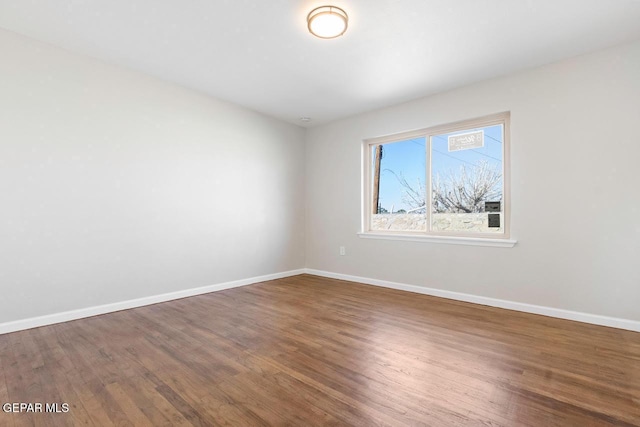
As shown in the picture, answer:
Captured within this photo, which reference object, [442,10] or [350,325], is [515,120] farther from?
[350,325]

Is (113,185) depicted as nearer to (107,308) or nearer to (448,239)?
(107,308)

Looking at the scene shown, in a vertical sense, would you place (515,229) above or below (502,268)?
above

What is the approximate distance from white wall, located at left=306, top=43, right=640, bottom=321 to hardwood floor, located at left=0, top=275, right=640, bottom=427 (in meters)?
0.40

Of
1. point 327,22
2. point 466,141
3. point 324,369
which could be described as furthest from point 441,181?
point 324,369

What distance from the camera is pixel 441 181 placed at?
395 centimetres

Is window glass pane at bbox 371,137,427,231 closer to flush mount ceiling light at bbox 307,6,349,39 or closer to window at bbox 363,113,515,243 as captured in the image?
window at bbox 363,113,515,243

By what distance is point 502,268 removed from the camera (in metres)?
3.31

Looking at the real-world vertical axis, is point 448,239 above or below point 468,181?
below

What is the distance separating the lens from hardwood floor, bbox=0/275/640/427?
1.51 meters

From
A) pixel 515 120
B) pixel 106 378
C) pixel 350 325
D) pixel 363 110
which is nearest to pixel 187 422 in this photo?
pixel 106 378

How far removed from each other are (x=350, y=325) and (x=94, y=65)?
11.5 ft

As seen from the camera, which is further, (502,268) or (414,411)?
(502,268)

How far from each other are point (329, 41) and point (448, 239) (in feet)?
8.34

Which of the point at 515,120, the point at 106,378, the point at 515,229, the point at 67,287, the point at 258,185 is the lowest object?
the point at 106,378
